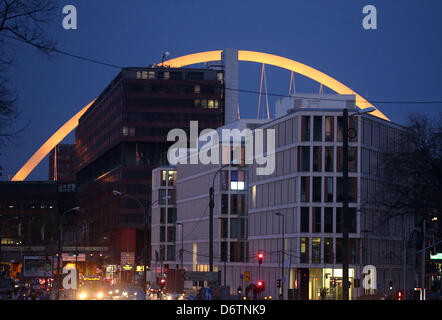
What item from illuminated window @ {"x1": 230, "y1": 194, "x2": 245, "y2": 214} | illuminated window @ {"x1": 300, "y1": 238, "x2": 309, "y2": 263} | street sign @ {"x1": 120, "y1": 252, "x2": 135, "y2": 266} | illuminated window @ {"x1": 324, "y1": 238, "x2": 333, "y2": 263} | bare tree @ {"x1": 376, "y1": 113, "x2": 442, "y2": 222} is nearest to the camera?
bare tree @ {"x1": 376, "y1": 113, "x2": 442, "y2": 222}

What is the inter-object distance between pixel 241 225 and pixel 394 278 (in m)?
27.3

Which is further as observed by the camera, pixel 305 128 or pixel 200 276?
pixel 305 128

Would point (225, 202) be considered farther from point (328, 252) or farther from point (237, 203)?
point (328, 252)

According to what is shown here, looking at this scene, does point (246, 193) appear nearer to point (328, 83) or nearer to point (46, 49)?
point (328, 83)

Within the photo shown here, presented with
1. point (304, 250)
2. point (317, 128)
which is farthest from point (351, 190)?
point (304, 250)

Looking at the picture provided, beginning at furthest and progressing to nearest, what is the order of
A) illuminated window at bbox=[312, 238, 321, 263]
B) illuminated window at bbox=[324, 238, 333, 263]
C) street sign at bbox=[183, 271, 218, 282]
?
illuminated window at bbox=[312, 238, 321, 263], illuminated window at bbox=[324, 238, 333, 263], street sign at bbox=[183, 271, 218, 282]

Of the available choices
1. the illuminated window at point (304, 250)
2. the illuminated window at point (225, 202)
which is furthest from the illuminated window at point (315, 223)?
the illuminated window at point (225, 202)

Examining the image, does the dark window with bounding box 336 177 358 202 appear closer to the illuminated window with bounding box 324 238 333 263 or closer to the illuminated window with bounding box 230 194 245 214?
the illuminated window with bounding box 324 238 333 263

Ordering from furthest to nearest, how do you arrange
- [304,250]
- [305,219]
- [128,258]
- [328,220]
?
[128,258], [305,219], [328,220], [304,250]

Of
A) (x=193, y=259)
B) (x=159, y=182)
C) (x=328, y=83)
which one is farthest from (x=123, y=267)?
(x=328, y=83)

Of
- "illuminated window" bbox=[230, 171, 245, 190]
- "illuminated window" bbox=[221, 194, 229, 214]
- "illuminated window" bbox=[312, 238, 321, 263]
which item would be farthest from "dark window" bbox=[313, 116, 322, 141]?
"illuminated window" bbox=[221, 194, 229, 214]

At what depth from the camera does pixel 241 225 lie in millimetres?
126438

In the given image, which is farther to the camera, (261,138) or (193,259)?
(193,259)

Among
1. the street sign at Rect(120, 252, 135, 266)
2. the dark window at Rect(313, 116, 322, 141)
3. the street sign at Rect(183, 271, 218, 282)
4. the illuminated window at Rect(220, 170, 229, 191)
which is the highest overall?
the dark window at Rect(313, 116, 322, 141)
